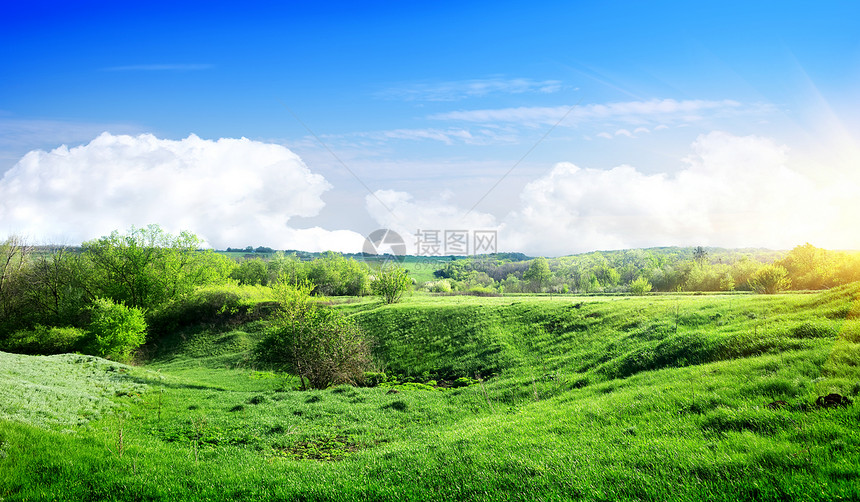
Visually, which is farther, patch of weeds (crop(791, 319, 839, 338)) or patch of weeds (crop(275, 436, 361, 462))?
patch of weeds (crop(791, 319, 839, 338))

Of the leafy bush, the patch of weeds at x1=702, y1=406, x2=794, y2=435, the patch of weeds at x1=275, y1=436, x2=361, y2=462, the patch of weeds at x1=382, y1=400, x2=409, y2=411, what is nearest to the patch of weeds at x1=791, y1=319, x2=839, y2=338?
the patch of weeds at x1=702, y1=406, x2=794, y2=435

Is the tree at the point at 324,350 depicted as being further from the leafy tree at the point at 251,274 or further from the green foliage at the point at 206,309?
the leafy tree at the point at 251,274

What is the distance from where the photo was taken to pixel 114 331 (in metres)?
46.0

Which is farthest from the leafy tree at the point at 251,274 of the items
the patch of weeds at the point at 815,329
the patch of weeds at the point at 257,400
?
the patch of weeds at the point at 815,329

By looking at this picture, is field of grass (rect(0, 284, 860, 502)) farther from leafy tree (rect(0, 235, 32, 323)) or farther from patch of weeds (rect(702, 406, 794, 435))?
leafy tree (rect(0, 235, 32, 323))

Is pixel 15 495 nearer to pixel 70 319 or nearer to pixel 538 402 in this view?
pixel 538 402

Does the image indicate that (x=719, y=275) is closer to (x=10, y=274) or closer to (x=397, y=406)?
(x=397, y=406)

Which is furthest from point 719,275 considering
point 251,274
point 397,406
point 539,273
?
point 251,274

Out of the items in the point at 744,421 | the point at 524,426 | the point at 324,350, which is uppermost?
the point at 744,421

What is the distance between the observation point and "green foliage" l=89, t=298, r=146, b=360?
149 feet

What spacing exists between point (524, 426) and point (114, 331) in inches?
1998

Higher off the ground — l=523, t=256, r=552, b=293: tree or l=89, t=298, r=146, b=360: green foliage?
l=523, t=256, r=552, b=293: tree

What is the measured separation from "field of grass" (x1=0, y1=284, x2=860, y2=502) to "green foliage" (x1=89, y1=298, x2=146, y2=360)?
20.2 meters

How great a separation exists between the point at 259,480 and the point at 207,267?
2892 inches
